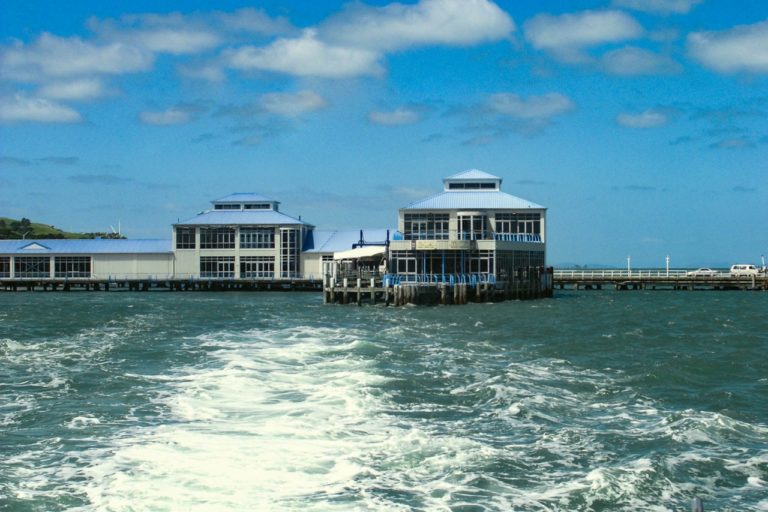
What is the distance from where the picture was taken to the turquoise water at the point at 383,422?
14.5 metres

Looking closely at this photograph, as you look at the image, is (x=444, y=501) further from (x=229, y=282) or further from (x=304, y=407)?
(x=229, y=282)

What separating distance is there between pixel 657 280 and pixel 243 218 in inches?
1667

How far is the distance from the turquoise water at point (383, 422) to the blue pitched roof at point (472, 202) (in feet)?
110

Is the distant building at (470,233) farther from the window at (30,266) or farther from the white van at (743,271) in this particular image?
the window at (30,266)

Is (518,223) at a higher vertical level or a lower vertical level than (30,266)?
higher

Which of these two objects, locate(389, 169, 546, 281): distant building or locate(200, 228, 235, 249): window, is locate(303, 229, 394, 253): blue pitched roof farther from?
locate(389, 169, 546, 281): distant building

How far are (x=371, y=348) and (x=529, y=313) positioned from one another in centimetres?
2146

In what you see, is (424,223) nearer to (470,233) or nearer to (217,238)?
(470,233)

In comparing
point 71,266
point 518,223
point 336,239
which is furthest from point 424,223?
point 71,266

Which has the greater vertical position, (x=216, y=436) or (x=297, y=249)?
(x=297, y=249)

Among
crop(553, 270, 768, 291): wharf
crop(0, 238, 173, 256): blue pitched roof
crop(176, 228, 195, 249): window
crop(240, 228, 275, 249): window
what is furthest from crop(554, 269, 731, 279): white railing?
crop(0, 238, 173, 256): blue pitched roof

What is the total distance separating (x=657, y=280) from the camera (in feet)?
290

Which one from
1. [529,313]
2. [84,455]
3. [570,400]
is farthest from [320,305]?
[84,455]

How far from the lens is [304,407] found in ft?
68.2
